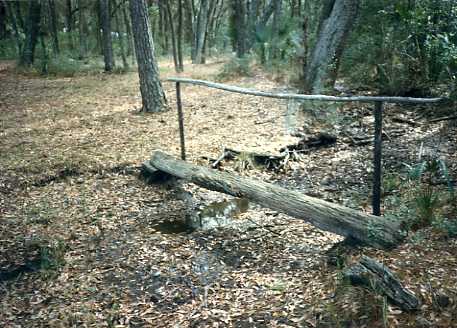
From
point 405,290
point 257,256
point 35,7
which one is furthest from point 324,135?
Answer: point 35,7

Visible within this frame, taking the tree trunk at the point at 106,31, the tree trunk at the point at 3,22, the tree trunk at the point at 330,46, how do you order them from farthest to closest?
1. the tree trunk at the point at 3,22
2. the tree trunk at the point at 106,31
3. the tree trunk at the point at 330,46

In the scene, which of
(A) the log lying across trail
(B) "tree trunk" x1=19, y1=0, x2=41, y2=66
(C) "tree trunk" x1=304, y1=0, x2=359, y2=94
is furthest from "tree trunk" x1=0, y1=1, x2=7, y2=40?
(A) the log lying across trail

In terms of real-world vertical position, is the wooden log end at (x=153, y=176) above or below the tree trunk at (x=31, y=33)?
below

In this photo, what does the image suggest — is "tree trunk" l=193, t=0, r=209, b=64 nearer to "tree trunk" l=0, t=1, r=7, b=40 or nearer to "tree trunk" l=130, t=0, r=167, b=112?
"tree trunk" l=0, t=1, r=7, b=40

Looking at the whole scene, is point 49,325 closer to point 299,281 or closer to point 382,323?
point 299,281

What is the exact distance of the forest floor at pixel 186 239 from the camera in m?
3.81

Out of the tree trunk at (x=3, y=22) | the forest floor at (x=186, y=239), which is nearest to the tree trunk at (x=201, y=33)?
the tree trunk at (x=3, y=22)

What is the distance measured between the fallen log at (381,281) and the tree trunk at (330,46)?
740 centimetres

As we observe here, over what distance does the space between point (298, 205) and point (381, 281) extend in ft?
5.35

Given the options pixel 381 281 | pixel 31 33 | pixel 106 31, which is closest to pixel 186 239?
pixel 381 281

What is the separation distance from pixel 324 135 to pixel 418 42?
316 centimetres

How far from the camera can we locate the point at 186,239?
5320mm

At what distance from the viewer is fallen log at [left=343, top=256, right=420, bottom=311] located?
3.31 metres

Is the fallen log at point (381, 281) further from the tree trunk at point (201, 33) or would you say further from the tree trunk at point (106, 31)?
the tree trunk at point (201, 33)
